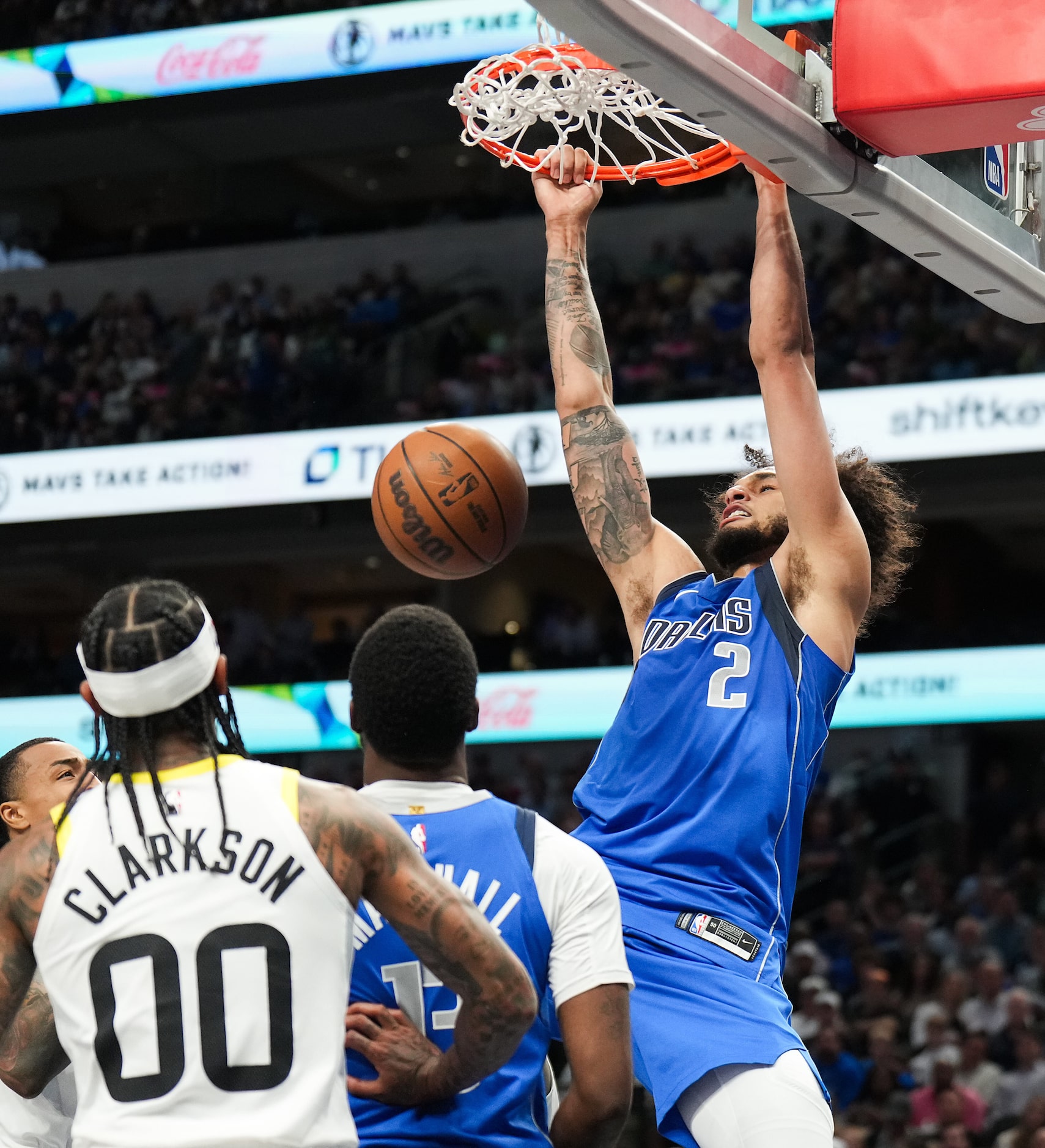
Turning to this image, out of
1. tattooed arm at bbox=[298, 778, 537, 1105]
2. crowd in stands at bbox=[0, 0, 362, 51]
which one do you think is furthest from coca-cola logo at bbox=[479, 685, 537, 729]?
tattooed arm at bbox=[298, 778, 537, 1105]

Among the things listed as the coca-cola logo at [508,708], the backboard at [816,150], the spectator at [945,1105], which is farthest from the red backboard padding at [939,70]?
the coca-cola logo at [508,708]

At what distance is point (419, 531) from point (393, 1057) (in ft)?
6.20

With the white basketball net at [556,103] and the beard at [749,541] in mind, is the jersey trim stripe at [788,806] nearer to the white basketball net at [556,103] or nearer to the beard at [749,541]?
the beard at [749,541]

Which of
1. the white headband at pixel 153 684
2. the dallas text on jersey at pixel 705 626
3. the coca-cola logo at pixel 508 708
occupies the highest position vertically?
the white headband at pixel 153 684

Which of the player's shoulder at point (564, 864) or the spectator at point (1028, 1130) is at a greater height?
the player's shoulder at point (564, 864)

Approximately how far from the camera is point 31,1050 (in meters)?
2.49

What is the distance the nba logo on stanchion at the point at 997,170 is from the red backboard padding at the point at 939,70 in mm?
397

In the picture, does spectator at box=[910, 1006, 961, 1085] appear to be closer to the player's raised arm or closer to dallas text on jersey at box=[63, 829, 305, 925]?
the player's raised arm

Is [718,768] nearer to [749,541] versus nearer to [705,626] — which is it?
[705,626]

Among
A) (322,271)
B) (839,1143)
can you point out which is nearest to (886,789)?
(839,1143)

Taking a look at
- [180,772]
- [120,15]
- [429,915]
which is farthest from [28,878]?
[120,15]

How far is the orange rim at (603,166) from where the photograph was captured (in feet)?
12.6

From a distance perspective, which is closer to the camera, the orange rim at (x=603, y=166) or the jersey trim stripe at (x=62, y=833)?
the jersey trim stripe at (x=62, y=833)

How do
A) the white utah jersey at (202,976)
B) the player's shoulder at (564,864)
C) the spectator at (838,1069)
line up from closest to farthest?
1. the white utah jersey at (202,976)
2. the player's shoulder at (564,864)
3. the spectator at (838,1069)
